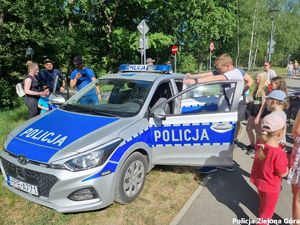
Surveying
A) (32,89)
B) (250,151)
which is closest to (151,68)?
(32,89)

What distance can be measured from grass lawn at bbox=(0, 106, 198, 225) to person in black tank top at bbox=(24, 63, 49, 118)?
2377mm

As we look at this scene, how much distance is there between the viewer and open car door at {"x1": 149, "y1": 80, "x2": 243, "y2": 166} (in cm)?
434

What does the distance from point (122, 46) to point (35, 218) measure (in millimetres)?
14891

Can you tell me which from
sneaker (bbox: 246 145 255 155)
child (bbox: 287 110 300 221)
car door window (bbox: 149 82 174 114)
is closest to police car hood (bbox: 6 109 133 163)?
car door window (bbox: 149 82 174 114)

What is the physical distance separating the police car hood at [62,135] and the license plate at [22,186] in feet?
1.14

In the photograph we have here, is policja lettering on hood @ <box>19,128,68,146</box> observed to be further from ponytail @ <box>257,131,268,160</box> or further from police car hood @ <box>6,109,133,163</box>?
ponytail @ <box>257,131,268,160</box>

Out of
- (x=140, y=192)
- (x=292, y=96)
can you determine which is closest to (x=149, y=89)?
(x=140, y=192)

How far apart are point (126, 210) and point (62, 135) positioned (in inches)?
50.5

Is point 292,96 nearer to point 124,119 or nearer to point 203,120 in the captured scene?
point 203,120

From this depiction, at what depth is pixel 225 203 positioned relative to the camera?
4184 millimetres

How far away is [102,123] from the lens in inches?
158

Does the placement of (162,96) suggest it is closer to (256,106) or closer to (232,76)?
(232,76)

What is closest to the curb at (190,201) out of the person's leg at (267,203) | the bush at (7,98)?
the person's leg at (267,203)

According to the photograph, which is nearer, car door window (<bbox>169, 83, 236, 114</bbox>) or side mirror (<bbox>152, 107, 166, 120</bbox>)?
side mirror (<bbox>152, 107, 166, 120</bbox>)
